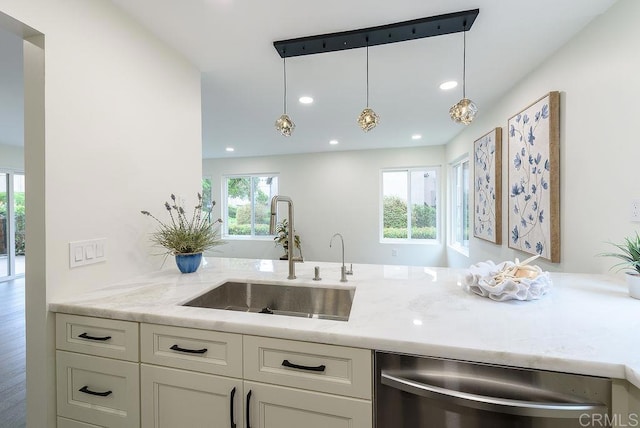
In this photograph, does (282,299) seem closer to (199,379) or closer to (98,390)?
(199,379)

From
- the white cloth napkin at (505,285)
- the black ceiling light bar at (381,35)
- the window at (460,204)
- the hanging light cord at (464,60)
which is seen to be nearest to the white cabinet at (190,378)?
the white cloth napkin at (505,285)

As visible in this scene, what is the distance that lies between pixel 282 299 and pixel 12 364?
2.60 metres

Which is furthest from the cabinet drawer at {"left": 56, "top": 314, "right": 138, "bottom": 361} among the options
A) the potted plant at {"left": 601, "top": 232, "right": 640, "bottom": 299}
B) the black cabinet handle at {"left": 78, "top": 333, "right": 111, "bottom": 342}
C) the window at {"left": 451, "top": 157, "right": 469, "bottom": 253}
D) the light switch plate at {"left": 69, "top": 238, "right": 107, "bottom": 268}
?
the window at {"left": 451, "top": 157, "right": 469, "bottom": 253}

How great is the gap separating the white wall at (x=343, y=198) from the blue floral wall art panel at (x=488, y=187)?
1827mm

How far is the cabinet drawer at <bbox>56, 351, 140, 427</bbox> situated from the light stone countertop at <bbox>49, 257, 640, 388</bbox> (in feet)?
0.65

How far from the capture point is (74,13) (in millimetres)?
1309

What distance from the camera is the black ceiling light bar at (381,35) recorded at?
5.18ft

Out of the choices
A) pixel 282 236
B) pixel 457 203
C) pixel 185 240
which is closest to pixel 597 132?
pixel 185 240

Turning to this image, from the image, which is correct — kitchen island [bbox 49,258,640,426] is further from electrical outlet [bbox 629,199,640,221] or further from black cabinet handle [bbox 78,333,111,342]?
electrical outlet [bbox 629,199,640,221]

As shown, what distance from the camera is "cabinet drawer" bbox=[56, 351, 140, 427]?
3.54 ft

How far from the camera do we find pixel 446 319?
989 millimetres

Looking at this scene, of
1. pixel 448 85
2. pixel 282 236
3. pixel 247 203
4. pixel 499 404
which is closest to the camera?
pixel 499 404

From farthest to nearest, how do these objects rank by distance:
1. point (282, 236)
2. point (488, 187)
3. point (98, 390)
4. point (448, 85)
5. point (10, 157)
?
1. point (282, 236)
2. point (10, 157)
3. point (488, 187)
4. point (448, 85)
5. point (98, 390)

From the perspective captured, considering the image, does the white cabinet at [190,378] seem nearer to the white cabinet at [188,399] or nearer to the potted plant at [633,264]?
the white cabinet at [188,399]
